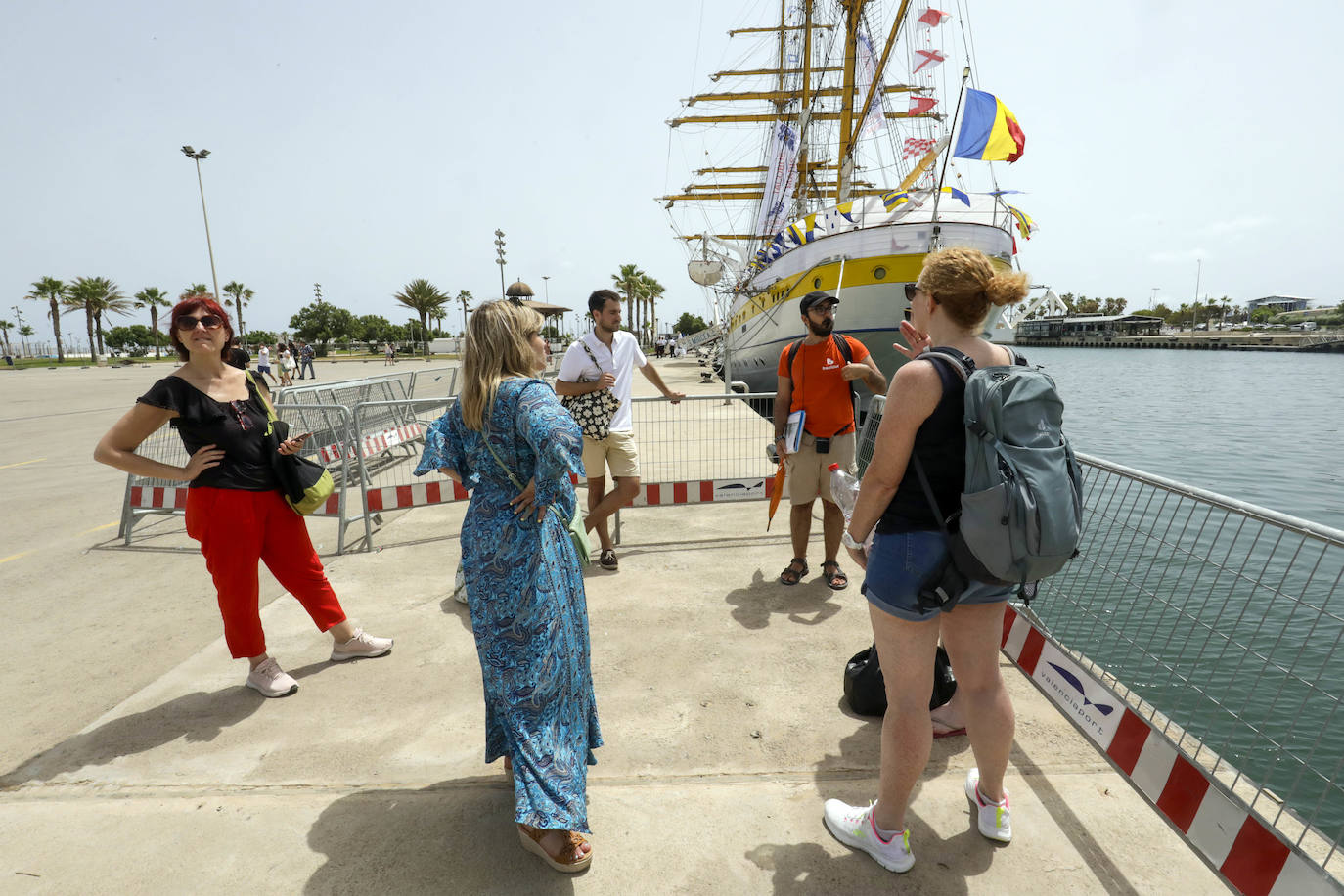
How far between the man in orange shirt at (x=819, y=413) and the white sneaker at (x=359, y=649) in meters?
2.58

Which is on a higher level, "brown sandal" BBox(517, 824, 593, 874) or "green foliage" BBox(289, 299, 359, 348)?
"green foliage" BBox(289, 299, 359, 348)

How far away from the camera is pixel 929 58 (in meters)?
17.3

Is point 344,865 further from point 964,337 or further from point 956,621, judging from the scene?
point 964,337

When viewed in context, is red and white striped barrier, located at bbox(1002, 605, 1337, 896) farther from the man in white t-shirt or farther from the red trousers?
the red trousers

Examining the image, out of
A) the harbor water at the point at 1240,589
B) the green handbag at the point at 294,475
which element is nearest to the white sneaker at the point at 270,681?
the green handbag at the point at 294,475

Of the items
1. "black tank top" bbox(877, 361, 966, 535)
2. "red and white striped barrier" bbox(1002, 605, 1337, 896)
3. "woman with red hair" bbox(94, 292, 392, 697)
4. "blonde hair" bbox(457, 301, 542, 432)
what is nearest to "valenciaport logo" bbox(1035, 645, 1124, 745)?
"red and white striped barrier" bbox(1002, 605, 1337, 896)

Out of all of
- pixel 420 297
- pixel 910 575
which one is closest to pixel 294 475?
pixel 910 575

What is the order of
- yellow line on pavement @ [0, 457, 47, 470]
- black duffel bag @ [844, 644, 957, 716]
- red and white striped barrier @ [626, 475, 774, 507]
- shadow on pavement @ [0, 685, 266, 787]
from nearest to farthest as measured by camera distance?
shadow on pavement @ [0, 685, 266, 787] < black duffel bag @ [844, 644, 957, 716] < red and white striped barrier @ [626, 475, 774, 507] < yellow line on pavement @ [0, 457, 47, 470]

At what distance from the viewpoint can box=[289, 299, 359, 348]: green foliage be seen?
73.9 meters

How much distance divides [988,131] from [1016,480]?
36.6 ft

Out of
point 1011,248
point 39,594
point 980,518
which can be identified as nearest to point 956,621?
point 980,518

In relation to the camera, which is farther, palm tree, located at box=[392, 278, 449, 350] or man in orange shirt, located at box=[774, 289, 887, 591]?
palm tree, located at box=[392, 278, 449, 350]

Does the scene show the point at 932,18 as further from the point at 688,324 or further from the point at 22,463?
the point at 688,324

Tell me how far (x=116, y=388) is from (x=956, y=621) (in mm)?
29239
